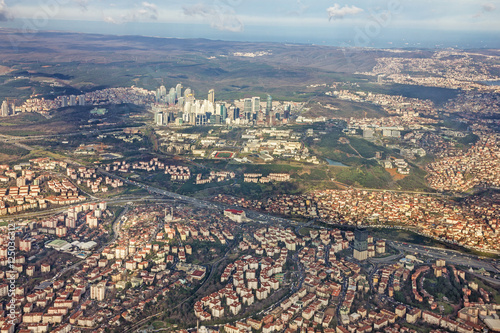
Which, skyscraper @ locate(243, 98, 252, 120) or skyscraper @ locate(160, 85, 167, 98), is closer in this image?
skyscraper @ locate(243, 98, 252, 120)

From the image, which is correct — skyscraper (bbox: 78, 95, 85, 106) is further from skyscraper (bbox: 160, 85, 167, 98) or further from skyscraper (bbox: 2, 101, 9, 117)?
skyscraper (bbox: 160, 85, 167, 98)

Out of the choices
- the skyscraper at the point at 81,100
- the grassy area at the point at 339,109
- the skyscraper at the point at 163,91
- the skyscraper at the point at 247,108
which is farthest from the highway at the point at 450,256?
the skyscraper at the point at 163,91

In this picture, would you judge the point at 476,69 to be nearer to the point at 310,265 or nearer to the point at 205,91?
the point at 205,91

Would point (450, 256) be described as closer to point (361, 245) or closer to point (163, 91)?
point (361, 245)

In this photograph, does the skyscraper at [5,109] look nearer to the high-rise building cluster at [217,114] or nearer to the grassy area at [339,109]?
the high-rise building cluster at [217,114]

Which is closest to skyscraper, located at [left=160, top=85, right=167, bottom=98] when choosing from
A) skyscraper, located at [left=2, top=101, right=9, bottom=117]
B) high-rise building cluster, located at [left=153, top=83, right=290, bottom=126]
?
high-rise building cluster, located at [left=153, top=83, right=290, bottom=126]

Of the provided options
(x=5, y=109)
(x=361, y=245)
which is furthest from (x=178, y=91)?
(x=361, y=245)

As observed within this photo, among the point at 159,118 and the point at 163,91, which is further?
the point at 163,91

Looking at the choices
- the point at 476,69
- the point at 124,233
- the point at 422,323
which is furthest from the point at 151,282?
the point at 476,69
